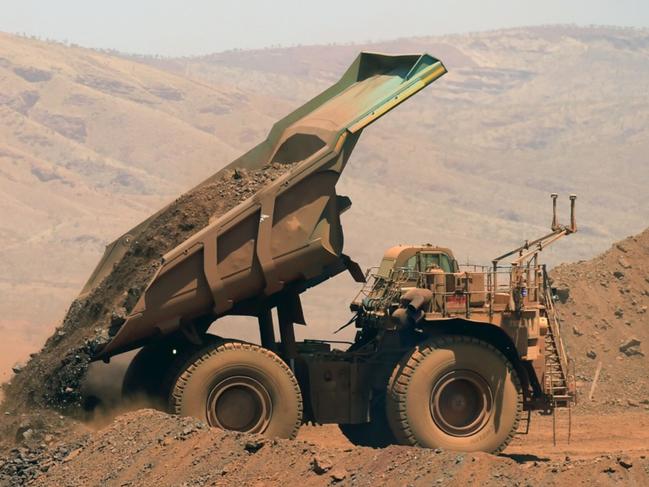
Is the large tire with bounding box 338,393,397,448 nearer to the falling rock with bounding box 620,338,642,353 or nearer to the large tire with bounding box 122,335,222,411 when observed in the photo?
the large tire with bounding box 122,335,222,411

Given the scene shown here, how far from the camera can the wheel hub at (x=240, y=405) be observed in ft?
53.3

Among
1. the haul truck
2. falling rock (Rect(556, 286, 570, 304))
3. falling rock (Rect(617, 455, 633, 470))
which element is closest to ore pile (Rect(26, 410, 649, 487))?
falling rock (Rect(617, 455, 633, 470))

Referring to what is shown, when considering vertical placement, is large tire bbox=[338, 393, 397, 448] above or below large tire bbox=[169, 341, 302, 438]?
below

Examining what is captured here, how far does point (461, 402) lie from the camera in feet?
54.2

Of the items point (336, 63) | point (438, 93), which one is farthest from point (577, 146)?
point (336, 63)

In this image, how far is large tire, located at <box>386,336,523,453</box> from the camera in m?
16.2

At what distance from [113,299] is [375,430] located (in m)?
3.83

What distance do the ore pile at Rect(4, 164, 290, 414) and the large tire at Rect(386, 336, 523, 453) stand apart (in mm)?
3002

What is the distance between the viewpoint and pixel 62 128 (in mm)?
103562

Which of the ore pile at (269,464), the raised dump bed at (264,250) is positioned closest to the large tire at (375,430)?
the raised dump bed at (264,250)

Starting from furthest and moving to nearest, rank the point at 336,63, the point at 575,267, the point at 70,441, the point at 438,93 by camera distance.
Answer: the point at 336,63 < the point at 438,93 < the point at 575,267 < the point at 70,441

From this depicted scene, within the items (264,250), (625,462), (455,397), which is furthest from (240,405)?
(625,462)

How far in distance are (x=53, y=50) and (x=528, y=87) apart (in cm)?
6278

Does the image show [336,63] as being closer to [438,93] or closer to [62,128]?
[438,93]
